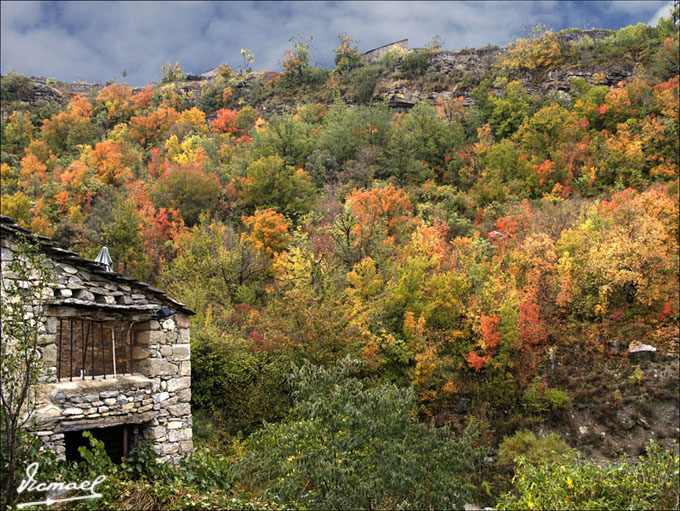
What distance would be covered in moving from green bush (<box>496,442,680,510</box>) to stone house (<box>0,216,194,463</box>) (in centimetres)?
693

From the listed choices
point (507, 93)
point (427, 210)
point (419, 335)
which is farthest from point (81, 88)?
point (419, 335)

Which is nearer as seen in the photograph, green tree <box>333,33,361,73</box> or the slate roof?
the slate roof

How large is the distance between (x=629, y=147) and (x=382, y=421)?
40162 mm

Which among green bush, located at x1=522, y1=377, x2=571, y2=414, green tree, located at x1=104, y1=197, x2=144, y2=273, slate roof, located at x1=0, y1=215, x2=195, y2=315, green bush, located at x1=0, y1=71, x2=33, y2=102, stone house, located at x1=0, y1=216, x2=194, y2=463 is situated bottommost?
green bush, located at x1=522, y1=377, x2=571, y2=414

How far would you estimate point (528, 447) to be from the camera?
1998 centimetres

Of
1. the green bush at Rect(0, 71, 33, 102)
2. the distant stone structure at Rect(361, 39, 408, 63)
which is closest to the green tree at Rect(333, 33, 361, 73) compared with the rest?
the distant stone structure at Rect(361, 39, 408, 63)

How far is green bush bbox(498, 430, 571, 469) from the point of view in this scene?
63.2 ft

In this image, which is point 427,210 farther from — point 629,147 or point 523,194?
point 629,147

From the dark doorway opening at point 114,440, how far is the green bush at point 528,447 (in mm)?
14468

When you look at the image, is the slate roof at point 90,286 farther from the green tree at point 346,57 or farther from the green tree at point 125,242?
the green tree at point 346,57

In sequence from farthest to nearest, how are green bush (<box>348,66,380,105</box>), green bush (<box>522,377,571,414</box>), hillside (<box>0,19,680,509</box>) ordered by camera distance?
green bush (<box>348,66,380,105</box>)
green bush (<box>522,377,571,414</box>)
hillside (<box>0,19,680,509</box>)

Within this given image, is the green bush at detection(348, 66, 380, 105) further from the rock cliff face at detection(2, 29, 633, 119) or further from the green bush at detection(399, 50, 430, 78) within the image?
the green bush at detection(399, 50, 430, 78)

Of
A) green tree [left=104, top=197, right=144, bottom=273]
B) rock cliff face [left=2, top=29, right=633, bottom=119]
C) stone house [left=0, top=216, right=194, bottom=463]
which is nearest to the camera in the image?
stone house [left=0, top=216, right=194, bottom=463]
